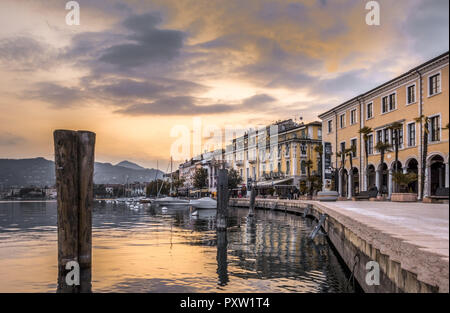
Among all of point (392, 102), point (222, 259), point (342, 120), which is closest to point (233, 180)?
point (342, 120)

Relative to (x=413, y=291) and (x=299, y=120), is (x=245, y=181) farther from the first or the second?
(x=413, y=291)

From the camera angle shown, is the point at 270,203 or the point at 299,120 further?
the point at 299,120

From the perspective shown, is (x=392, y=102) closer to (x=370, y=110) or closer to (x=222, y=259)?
(x=370, y=110)

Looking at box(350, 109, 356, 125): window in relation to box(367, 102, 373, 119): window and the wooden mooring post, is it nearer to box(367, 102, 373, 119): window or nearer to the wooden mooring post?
box(367, 102, 373, 119): window

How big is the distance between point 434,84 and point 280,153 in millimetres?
45710

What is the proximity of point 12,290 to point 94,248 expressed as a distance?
7.78m

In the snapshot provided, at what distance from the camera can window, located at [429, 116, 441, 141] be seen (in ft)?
114

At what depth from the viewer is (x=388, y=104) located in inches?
1716

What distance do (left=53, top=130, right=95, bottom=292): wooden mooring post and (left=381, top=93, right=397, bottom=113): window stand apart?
1480 inches

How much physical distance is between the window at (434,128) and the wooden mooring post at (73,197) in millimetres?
31207

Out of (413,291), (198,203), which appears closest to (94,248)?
(413,291)

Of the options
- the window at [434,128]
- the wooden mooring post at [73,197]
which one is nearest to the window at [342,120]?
the window at [434,128]

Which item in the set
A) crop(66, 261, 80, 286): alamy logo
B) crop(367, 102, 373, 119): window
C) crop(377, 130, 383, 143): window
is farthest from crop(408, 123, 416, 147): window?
crop(66, 261, 80, 286): alamy logo

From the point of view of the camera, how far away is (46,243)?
21.4m
